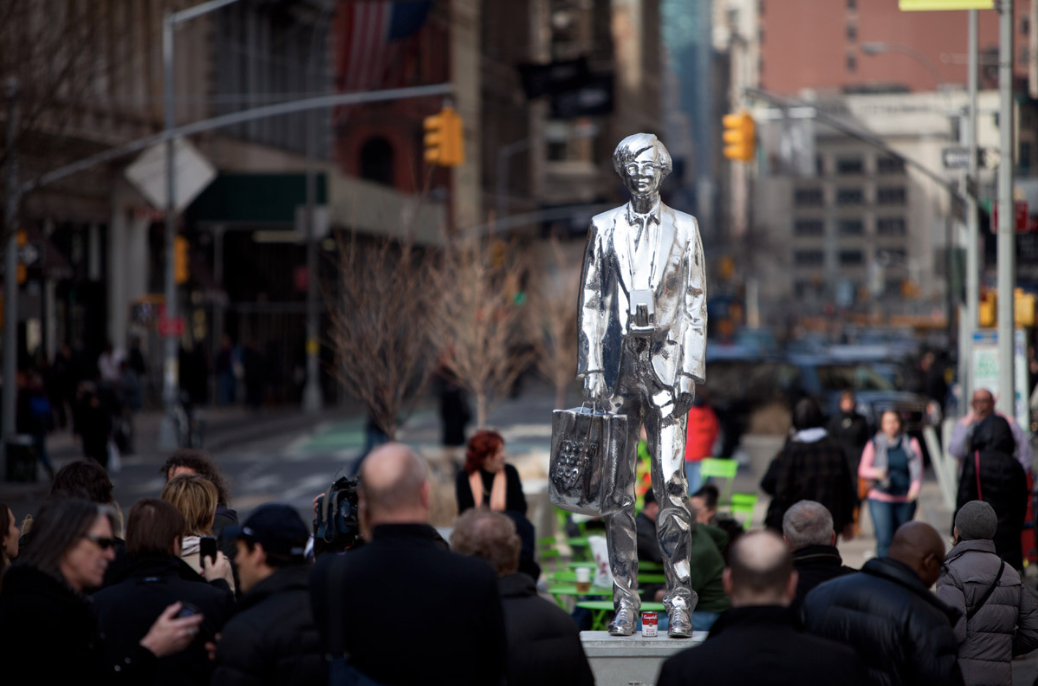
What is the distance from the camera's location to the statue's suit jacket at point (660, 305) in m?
7.33

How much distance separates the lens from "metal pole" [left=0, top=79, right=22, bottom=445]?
20.2 meters

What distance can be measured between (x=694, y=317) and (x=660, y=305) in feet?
0.59

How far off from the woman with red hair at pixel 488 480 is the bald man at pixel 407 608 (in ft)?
18.9

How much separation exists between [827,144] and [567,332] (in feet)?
428

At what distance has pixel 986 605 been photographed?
6852 millimetres

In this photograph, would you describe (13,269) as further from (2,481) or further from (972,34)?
(972,34)

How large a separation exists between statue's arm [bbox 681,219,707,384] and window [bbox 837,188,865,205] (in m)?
156

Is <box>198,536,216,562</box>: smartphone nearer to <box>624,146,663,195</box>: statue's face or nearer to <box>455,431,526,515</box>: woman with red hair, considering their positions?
<box>624,146,663,195</box>: statue's face

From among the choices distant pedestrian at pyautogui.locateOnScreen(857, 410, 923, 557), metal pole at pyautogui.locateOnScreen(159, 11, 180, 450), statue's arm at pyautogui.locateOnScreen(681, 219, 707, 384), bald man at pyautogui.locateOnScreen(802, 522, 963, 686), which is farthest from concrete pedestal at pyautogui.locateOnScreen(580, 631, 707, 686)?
metal pole at pyautogui.locateOnScreen(159, 11, 180, 450)

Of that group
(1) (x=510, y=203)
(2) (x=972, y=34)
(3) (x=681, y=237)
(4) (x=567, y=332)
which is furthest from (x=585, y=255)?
(1) (x=510, y=203)

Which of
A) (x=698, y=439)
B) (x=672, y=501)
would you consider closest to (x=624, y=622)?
(x=672, y=501)

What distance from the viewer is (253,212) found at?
39250mm

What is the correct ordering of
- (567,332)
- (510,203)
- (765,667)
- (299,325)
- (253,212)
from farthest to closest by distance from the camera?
(510,203)
(299,325)
(253,212)
(567,332)
(765,667)

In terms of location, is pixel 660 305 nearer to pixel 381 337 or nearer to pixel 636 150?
pixel 636 150
